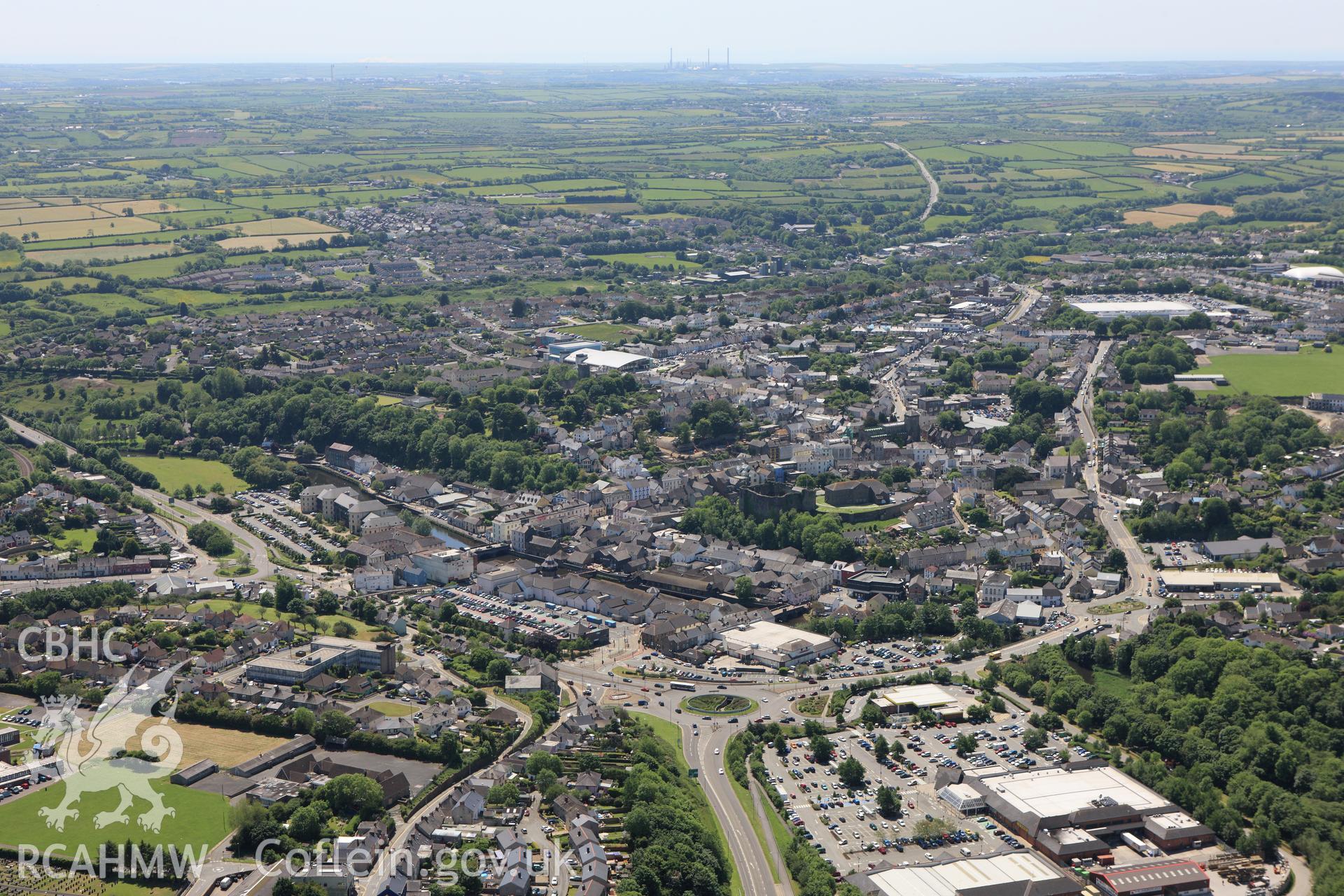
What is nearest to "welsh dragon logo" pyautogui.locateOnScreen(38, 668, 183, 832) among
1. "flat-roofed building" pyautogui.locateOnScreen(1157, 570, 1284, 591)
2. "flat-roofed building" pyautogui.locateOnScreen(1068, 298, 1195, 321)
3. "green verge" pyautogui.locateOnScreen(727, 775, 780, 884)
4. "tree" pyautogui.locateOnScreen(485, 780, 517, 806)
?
"tree" pyautogui.locateOnScreen(485, 780, 517, 806)

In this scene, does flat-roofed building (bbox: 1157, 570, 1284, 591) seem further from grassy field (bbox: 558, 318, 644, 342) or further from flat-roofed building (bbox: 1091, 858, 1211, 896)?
grassy field (bbox: 558, 318, 644, 342)

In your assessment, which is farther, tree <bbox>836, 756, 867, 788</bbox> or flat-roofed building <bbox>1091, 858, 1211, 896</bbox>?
tree <bbox>836, 756, 867, 788</bbox>

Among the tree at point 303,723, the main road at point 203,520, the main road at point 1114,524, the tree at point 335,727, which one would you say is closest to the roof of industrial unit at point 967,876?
the tree at point 335,727

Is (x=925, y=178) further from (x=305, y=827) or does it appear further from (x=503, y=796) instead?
(x=305, y=827)

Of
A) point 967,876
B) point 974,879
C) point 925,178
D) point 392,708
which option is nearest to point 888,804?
point 967,876

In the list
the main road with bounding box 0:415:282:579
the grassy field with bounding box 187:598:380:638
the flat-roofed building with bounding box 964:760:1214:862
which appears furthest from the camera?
the main road with bounding box 0:415:282:579

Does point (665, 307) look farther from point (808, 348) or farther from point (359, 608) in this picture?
point (359, 608)
